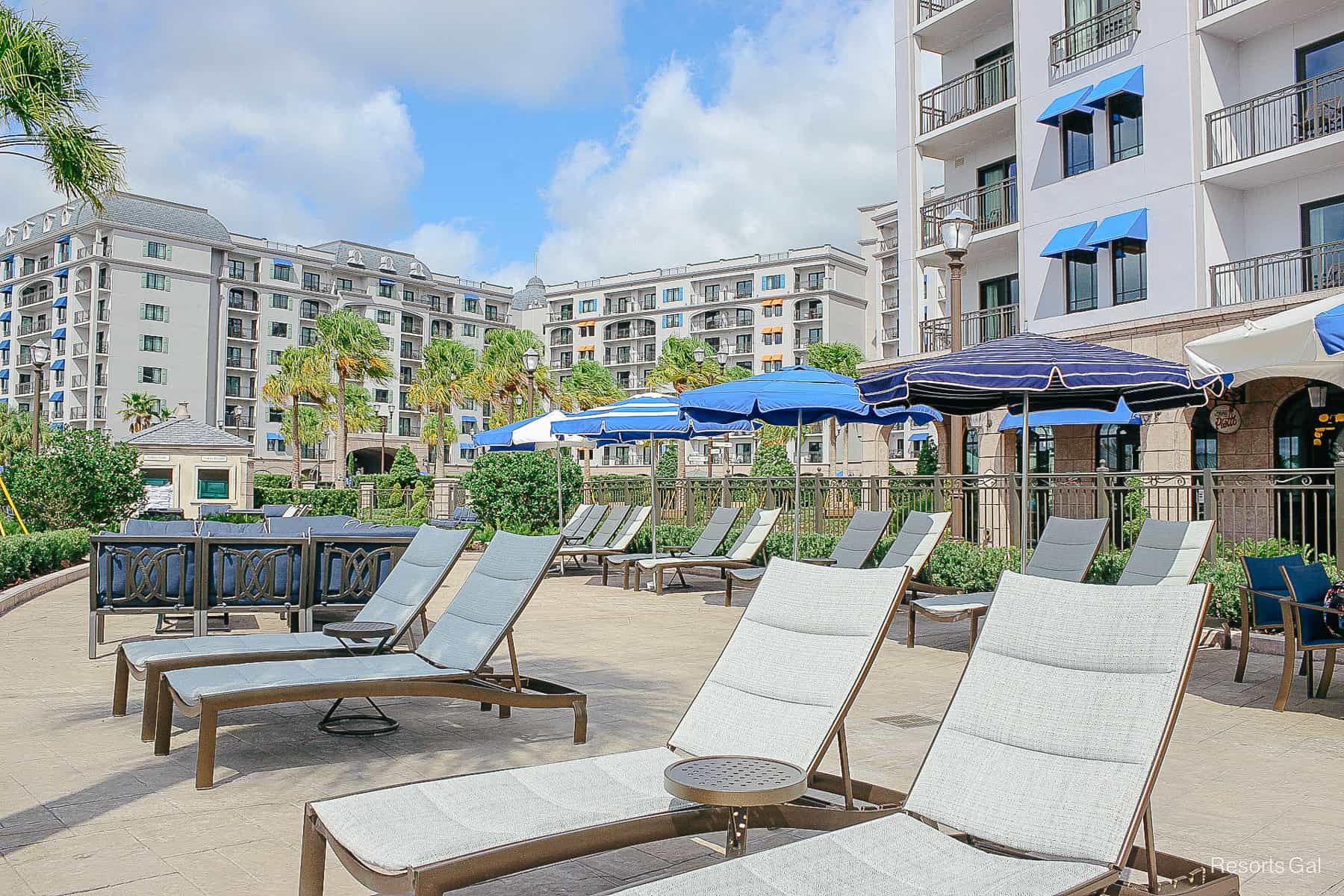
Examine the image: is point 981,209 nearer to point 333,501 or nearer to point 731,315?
point 333,501

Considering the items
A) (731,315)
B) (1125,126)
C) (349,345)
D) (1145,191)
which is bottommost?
(1145,191)

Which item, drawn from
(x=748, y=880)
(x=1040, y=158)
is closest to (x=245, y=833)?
(x=748, y=880)

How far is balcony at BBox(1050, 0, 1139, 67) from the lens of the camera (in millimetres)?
20594

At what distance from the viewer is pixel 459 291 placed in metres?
88.3

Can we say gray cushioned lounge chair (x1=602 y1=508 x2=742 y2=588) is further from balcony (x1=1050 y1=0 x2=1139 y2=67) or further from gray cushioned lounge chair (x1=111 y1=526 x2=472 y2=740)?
balcony (x1=1050 y1=0 x2=1139 y2=67)

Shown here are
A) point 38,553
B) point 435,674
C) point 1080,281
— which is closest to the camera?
point 435,674

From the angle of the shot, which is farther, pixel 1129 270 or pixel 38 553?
pixel 1129 270

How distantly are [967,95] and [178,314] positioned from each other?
58862 mm

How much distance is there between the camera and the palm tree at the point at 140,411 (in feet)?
206

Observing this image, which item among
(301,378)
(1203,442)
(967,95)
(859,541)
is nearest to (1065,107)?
(967,95)

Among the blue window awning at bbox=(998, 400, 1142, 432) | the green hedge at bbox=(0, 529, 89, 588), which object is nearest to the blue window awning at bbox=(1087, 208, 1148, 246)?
the blue window awning at bbox=(998, 400, 1142, 432)

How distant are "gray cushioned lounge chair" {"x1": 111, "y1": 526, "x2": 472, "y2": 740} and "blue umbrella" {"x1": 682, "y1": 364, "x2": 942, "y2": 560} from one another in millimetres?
5072

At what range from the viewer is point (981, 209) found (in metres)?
25.0

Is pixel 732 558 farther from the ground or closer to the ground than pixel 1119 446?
closer to the ground
